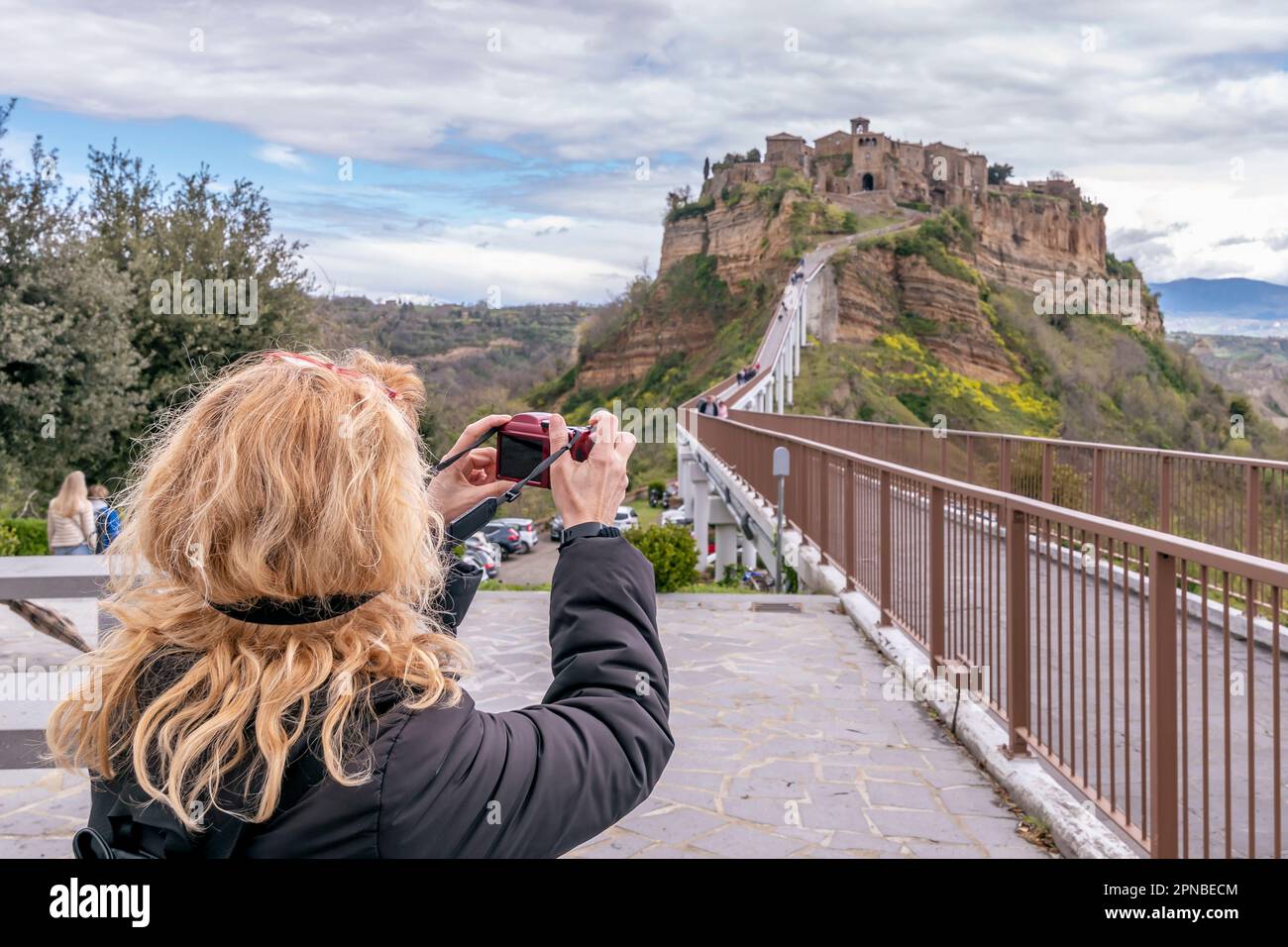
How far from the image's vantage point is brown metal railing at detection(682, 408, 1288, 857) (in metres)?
3.02

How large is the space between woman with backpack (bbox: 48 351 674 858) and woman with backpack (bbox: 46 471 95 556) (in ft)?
39.1

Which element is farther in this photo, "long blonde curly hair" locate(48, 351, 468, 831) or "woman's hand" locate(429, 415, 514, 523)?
"woman's hand" locate(429, 415, 514, 523)

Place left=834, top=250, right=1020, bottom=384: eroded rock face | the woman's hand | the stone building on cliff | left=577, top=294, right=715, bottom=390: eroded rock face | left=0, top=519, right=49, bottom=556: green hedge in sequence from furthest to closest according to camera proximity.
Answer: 1. the stone building on cliff
2. left=577, top=294, right=715, bottom=390: eroded rock face
3. left=834, top=250, right=1020, bottom=384: eroded rock face
4. left=0, top=519, right=49, bottom=556: green hedge
5. the woman's hand

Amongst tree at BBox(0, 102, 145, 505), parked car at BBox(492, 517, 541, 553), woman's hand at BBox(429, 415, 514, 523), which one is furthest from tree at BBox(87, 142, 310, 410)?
parked car at BBox(492, 517, 541, 553)

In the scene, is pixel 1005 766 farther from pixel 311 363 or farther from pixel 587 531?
pixel 311 363

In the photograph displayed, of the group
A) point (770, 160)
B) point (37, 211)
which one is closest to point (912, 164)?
point (770, 160)

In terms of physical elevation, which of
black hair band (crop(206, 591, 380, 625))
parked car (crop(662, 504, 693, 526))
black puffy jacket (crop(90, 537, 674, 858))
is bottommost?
parked car (crop(662, 504, 693, 526))

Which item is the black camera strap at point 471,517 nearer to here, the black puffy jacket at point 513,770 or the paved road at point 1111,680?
the black puffy jacket at point 513,770

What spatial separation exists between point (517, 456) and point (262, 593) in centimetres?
78

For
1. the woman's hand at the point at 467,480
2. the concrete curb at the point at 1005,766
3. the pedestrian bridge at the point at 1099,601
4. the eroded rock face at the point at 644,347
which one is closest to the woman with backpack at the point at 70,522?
the pedestrian bridge at the point at 1099,601

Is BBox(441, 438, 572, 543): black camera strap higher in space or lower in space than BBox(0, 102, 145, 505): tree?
lower

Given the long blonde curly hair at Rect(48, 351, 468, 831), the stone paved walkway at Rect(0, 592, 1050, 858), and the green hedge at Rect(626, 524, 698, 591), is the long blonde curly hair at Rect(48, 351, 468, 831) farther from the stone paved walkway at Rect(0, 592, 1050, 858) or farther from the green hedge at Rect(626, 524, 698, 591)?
the green hedge at Rect(626, 524, 698, 591)

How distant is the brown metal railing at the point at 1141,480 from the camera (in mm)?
7336

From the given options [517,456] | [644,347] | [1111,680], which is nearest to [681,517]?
[1111,680]
